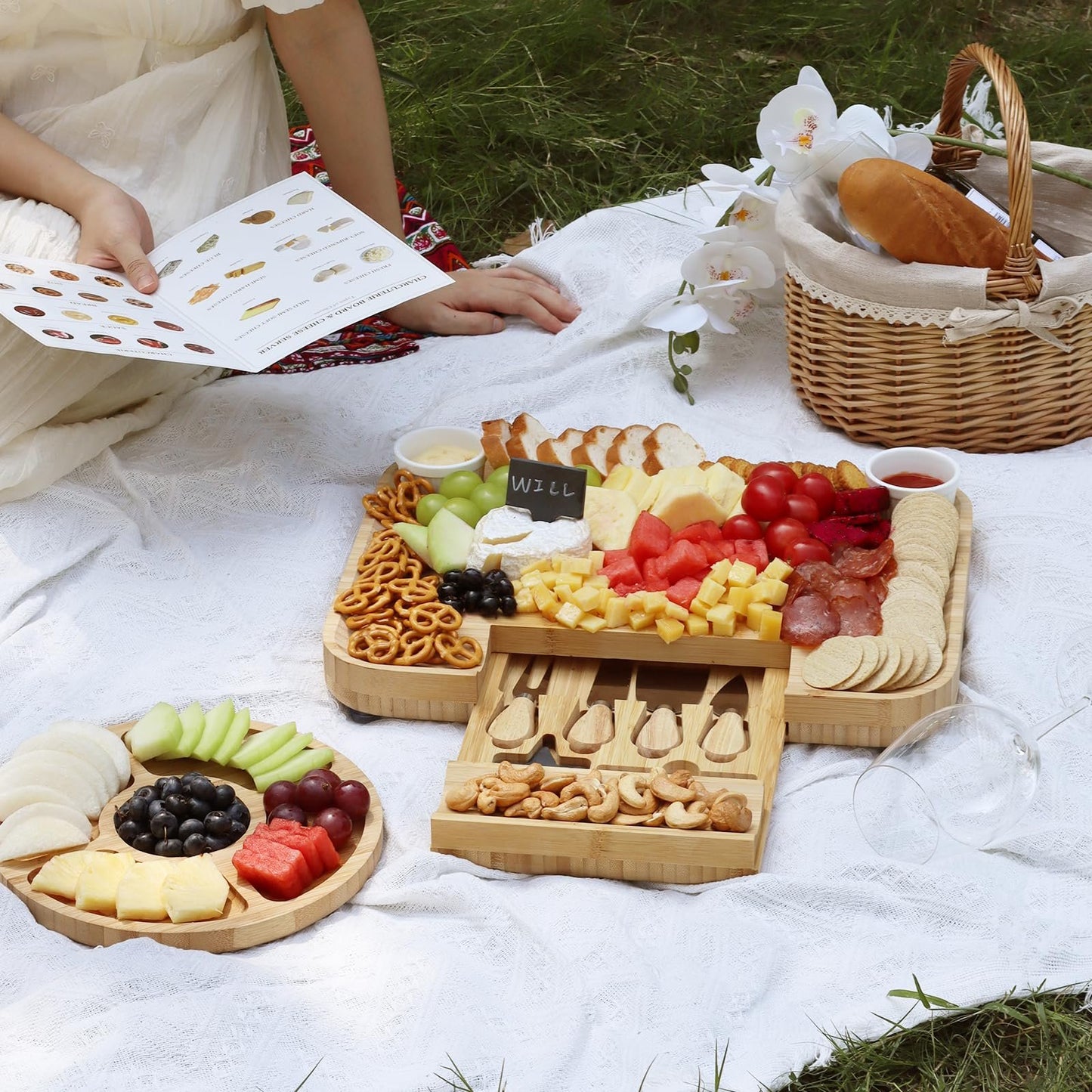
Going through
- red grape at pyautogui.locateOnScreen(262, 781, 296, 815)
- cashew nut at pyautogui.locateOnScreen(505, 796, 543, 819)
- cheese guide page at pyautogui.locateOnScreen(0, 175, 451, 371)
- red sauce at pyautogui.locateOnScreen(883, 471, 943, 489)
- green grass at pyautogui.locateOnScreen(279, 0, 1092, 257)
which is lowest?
green grass at pyautogui.locateOnScreen(279, 0, 1092, 257)

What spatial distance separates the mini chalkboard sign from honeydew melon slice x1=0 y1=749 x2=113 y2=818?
31.6 inches

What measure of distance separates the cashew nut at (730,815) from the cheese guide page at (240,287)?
3.15ft

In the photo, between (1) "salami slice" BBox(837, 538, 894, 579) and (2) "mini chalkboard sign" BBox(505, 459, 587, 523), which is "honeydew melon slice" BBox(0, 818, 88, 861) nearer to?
(2) "mini chalkboard sign" BBox(505, 459, 587, 523)

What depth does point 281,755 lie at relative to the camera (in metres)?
2.03

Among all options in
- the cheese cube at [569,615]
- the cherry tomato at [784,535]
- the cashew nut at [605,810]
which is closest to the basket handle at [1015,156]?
the cherry tomato at [784,535]

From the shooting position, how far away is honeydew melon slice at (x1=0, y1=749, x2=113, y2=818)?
6.37 feet

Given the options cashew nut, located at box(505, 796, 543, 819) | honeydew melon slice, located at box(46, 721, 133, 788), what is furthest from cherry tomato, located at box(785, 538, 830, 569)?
honeydew melon slice, located at box(46, 721, 133, 788)

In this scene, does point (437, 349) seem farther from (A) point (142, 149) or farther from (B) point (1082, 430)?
(B) point (1082, 430)

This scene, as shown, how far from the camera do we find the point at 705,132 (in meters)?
4.05

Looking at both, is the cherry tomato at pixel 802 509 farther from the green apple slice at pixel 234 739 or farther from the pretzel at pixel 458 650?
the green apple slice at pixel 234 739

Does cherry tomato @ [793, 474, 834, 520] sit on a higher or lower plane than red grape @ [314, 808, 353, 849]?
lower

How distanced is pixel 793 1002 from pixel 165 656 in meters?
1.15

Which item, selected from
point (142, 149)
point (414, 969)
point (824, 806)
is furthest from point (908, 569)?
point (142, 149)

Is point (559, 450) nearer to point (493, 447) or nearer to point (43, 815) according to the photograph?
point (493, 447)
